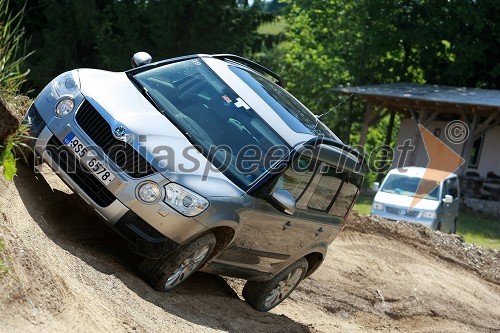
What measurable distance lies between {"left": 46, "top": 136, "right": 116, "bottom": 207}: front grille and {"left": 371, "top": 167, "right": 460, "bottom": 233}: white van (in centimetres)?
1507

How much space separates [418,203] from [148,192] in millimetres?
15859

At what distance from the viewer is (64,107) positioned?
340 inches

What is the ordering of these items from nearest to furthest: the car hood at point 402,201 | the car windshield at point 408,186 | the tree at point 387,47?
1. the car hood at point 402,201
2. the car windshield at point 408,186
3. the tree at point 387,47

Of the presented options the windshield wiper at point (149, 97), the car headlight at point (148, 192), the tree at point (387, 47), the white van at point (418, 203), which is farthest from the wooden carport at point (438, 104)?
the car headlight at point (148, 192)

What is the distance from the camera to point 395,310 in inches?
507

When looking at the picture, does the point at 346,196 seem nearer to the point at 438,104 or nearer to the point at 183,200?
the point at 183,200

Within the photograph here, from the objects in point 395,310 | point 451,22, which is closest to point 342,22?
point 451,22

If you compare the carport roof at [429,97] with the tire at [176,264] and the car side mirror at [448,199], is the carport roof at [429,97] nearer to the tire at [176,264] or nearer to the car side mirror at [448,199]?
the car side mirror at [448,199]

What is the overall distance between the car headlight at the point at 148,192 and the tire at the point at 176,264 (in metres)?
0.55

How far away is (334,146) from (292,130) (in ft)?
1.89

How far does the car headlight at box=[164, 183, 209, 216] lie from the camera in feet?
25.8

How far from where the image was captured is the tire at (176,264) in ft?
26.6

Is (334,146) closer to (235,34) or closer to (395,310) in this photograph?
(395,310)

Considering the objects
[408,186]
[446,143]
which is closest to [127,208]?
[408,186]
